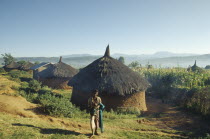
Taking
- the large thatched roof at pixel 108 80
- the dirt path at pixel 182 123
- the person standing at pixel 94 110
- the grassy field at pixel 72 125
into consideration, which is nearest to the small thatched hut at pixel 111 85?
the large thatched roof at pixel 108 80

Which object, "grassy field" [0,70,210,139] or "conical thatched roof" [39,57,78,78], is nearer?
"grassy field" [0,70,210,139]

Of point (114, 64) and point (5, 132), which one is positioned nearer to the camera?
point (5, 132)

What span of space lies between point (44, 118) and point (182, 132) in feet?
24.5

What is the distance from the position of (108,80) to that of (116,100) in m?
1.69

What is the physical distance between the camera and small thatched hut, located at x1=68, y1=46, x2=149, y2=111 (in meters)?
12.9

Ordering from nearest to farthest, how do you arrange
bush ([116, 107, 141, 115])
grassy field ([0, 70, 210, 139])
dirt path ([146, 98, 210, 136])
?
grassy field ([0, 70, 210, 139]) → dirt path ([146, 98, 210, 136]) → bush ([116, 107, 141, 115])

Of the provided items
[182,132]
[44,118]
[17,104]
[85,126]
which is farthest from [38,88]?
[182,132]

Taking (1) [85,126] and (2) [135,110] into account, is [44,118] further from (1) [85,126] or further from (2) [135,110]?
(2) [135,110]

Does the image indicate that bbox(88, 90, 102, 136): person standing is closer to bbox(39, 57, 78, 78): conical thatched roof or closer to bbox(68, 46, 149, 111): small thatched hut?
bbox(68, 46, 149, 111): small thatched hut

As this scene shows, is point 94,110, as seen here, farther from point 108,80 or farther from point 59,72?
point 59,72

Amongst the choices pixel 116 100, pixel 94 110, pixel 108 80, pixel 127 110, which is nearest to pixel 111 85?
pixel 108 80

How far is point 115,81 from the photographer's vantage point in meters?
13.1

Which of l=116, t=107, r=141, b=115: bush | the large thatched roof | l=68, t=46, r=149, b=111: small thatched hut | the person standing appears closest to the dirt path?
l=116, t=107, r=141, b=115: bush

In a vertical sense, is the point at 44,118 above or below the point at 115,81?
below
